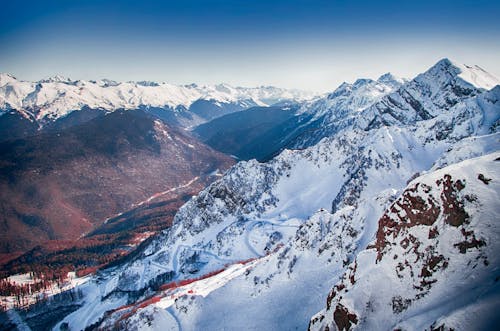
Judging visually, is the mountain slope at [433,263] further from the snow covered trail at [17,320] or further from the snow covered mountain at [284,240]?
the snow covered trail at [17,320]

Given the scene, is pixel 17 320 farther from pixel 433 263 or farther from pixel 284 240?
pixel 433 263

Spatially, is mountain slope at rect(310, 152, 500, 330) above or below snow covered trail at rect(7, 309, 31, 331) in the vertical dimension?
above

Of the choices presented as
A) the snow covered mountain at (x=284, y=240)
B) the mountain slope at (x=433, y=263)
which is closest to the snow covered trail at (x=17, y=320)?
the snow covered mountain at (x=284, y=240)

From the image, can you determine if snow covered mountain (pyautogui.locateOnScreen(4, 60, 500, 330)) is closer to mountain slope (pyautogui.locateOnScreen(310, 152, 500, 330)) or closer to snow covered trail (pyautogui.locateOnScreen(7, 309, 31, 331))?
mountain slope (pyautogui.locateOnScreen(310, 152, 500, 330))

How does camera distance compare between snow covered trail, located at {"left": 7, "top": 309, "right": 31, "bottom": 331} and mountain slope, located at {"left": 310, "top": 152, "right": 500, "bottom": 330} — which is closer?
mountain slope, located at {"left": 310, "top": 152, "right": 500, "bottom": 330}

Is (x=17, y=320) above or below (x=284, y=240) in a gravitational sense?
below

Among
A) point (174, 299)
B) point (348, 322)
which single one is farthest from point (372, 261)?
point (174, 299)

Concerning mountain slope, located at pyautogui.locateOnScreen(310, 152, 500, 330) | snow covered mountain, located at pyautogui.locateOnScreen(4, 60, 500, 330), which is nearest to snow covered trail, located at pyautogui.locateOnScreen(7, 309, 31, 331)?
snow covered mountain, located at pyautogui.locateOnScreen(4, 60, 500, 330)

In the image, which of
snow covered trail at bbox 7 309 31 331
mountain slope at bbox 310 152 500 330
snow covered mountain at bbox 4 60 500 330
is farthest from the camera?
snow covered trail at bbox 7 309 31 331

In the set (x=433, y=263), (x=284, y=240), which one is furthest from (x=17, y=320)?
(x=433, y=263)
